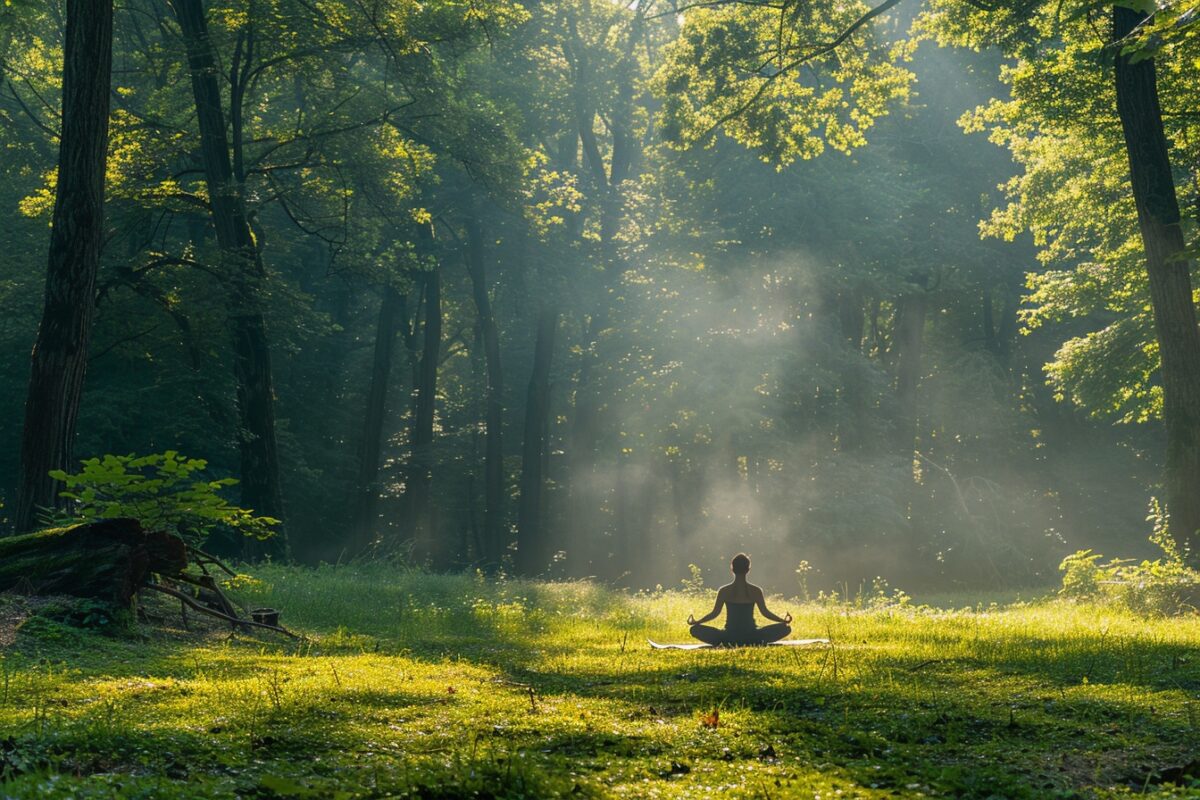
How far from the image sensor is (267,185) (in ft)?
87.4

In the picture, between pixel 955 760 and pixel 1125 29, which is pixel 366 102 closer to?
pixel 1125 29

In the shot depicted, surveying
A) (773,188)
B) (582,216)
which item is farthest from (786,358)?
(582,216)

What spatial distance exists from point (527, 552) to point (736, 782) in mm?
33494

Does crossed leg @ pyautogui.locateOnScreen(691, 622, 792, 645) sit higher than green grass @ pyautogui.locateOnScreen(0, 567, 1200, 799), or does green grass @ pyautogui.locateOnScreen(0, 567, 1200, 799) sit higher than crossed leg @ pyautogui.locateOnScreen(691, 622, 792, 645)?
crossed leg @ pyautogui.locateOnScreen(691, 622, 792, 645)

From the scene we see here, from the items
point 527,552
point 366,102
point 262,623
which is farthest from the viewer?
point 527,552

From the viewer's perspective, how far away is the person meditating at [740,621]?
42.9 feet

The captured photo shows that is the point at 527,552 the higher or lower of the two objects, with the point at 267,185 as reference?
lower

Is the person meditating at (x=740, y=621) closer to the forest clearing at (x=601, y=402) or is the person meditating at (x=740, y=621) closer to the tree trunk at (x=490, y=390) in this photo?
the forest clearing at (x=601, y=402)

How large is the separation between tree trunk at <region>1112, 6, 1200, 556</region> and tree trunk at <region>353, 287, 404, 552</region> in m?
23.7

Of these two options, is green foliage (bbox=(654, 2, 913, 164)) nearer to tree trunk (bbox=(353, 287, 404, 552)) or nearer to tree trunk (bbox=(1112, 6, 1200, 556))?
tree trunk (bbox=(1112, 6, 1200, 556))

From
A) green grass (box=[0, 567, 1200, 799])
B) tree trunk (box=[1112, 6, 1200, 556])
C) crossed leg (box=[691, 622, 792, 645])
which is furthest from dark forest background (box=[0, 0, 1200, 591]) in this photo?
green grass (box=[0, 567, 1200, 799])

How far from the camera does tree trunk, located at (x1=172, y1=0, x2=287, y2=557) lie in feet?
74.1

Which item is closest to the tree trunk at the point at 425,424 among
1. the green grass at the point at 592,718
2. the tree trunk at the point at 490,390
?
the tree trunk at the point at 490,390

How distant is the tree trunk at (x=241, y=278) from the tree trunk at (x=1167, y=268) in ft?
52.2
